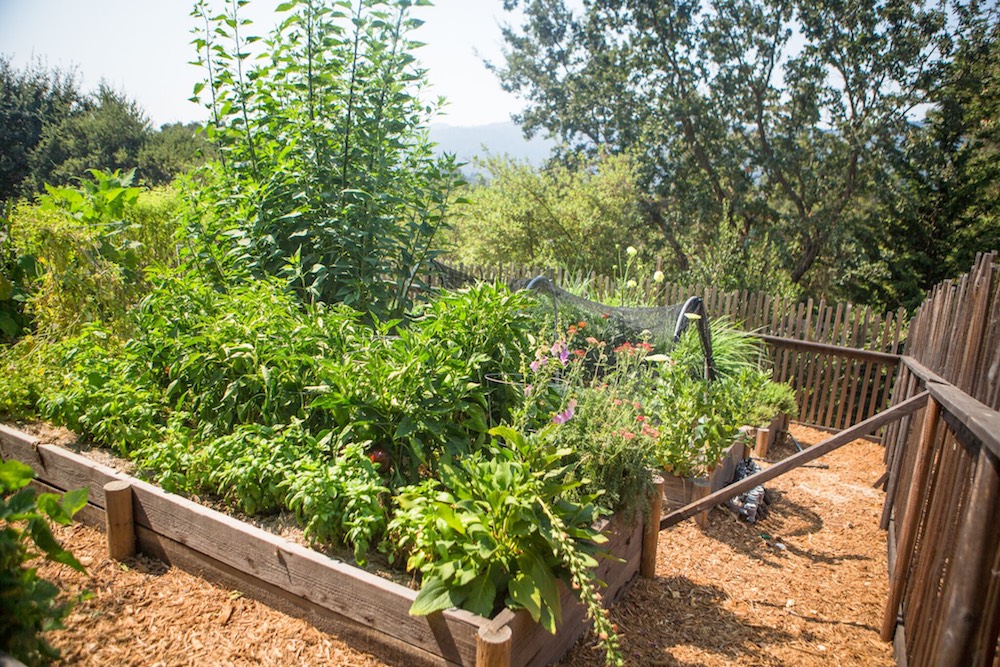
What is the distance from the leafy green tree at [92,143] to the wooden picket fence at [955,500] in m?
24.4

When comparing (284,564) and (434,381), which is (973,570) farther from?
(284,564)

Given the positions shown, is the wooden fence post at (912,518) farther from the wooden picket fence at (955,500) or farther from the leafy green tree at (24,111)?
the leafy green tree at (24,111)

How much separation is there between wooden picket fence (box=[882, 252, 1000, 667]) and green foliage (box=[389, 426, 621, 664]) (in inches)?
36.8

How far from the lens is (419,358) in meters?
2.60

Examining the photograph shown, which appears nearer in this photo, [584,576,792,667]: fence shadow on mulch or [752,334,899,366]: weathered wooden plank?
[584,576,792,667]: fence shadow on mulch

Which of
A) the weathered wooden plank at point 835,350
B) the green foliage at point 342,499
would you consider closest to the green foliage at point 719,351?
the weathered wooden plank at point 835,350

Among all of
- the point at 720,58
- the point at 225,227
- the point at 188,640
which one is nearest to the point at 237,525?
the point at 188,640

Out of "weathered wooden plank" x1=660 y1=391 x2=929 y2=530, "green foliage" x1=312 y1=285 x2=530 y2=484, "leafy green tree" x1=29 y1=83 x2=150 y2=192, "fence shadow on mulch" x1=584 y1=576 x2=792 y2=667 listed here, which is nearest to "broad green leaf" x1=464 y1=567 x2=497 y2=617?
"green foliage" x1=312 y1=285 x2=530 y2=484

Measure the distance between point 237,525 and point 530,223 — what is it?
38.8 ft

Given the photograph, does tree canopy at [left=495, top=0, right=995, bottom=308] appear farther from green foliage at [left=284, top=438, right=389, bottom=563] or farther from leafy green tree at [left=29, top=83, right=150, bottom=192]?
leafy green tree at [left=29, top=83, right=150, bottom=192]

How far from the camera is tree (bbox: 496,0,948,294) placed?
1573 centimetres

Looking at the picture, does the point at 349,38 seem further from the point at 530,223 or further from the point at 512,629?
the point at 530,223

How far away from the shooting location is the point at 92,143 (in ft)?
72.9

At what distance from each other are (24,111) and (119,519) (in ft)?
88.4
